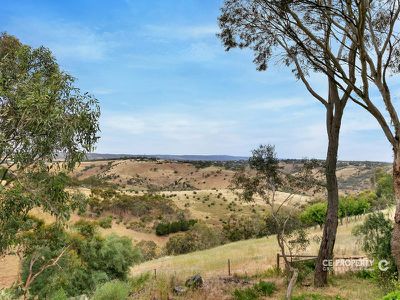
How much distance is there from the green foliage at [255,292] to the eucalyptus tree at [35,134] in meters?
5.67

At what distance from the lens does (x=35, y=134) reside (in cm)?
965

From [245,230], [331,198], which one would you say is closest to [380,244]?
[331,198]

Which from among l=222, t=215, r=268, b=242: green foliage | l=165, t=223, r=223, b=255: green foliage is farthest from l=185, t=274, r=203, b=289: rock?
l=222, t=215, r=268, b=242: green foliage

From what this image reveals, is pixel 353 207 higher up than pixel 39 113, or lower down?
lower down

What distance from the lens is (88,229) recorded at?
65.2 feet

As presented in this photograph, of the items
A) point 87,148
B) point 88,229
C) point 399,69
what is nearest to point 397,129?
point 399,69

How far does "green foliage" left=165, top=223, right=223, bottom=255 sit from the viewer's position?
119ft

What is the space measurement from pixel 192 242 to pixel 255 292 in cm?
2355

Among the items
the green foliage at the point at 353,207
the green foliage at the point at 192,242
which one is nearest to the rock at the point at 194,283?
the green foliage at the point at 192,242

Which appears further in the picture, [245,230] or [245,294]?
[245,230]

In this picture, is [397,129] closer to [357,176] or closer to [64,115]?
[64,115]

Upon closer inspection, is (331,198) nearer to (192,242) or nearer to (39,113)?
(39,113)

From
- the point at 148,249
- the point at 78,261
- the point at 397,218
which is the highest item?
the point at 397,218

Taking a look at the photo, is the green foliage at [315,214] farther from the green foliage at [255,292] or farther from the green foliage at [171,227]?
the green foliage at [255,292]
